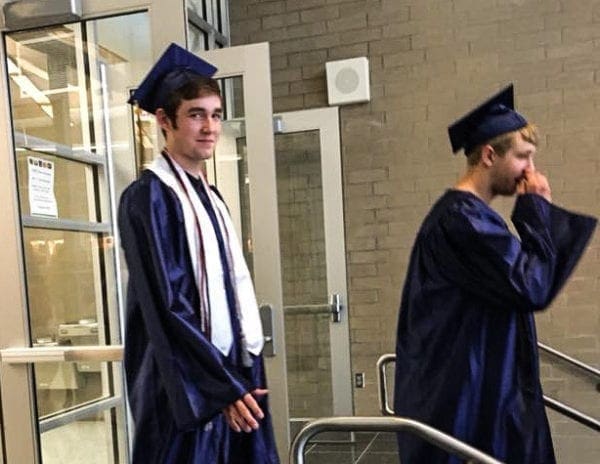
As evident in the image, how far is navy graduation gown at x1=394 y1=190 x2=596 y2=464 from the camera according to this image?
5.11 feet

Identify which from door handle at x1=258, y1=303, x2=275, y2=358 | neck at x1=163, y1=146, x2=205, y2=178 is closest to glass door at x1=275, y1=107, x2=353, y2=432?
door handle at x1=258, y1=303, x2=275, y2=358

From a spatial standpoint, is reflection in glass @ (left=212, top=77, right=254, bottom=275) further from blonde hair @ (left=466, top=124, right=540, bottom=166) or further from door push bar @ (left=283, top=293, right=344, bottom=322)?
door push bar @ (left=283, top=293, right=344, bottom=322)

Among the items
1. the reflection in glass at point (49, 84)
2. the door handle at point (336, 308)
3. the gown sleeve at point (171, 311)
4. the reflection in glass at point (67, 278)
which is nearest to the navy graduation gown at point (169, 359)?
the gown sleeve at point (171, 311)

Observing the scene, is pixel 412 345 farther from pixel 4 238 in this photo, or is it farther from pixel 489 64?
pixel 489 64

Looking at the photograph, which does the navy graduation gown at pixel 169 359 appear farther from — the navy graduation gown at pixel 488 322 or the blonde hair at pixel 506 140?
the blonde hair at pixel 506 140

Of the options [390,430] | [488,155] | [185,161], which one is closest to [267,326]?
[185,161]

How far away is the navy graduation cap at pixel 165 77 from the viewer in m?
1.71

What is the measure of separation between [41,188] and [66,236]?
22 centimetres

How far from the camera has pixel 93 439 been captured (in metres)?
2.89

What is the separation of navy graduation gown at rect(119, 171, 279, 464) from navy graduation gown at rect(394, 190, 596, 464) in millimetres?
501

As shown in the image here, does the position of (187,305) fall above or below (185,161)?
below

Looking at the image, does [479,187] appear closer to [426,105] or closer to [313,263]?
[426,105]

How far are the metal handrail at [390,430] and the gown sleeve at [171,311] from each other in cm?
19

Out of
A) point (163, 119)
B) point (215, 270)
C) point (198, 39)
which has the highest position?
point (198, 39)
